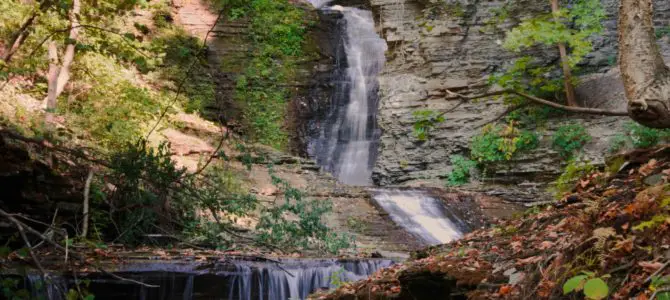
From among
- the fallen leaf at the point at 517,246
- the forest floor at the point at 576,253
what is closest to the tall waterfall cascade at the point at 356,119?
the forest floor at the point at 576,253

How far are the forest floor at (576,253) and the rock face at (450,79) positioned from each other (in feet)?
38.4

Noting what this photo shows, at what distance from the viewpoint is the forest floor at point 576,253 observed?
257 cm

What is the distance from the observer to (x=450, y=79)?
59.6 feet

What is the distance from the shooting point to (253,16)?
74.7ft

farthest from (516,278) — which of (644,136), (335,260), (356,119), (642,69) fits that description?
(356,119)

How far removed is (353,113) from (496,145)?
544cm

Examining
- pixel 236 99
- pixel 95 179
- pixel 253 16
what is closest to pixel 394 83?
pixel 236 99

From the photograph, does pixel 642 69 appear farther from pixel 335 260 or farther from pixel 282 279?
pixel 335 260

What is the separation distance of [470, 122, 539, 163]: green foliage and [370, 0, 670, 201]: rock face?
25 centimetres

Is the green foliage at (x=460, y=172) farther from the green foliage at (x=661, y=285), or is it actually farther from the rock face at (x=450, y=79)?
the green foliage at (x=661, y=285)

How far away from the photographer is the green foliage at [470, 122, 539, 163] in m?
16.3

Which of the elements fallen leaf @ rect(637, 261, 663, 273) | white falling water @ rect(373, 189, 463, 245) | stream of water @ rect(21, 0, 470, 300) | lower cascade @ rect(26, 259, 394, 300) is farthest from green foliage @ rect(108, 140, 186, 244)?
white falling water @ rect(373, 189, 463, 245)

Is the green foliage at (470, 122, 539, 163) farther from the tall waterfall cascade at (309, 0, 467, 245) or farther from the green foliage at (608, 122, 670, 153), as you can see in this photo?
the tall waterfall cascade at (309, 0, 467, 245)

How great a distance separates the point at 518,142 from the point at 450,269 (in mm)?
13098
